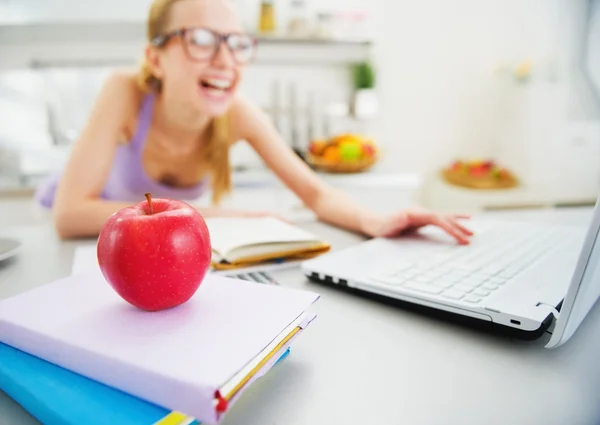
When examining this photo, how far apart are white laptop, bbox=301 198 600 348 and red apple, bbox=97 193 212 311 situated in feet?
0.71

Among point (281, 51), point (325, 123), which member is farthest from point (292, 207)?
point (281, 51)

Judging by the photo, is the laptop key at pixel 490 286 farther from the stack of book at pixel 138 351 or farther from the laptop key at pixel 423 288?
the stack of book at pixel 138 351

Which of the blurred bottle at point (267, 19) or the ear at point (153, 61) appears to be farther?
the blurred bottle at point (267, 19)

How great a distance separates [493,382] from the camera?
367 mm

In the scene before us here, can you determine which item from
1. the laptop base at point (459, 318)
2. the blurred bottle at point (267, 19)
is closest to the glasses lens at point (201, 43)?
the laptop base at point (459, 318)

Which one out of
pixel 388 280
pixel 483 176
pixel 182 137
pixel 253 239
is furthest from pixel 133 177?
pixel 483 176

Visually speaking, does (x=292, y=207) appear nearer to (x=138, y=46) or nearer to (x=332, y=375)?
(x=138, y=46)

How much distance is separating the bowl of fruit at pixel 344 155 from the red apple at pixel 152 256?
73.5 inches

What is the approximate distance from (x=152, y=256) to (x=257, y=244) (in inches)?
10.6

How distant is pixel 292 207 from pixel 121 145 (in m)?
1.00

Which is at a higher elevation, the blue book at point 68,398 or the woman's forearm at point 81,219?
the blue book at point 68,398

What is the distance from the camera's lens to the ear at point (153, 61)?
114cm

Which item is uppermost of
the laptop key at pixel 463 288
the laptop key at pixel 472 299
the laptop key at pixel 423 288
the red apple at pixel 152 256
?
the red apple at pixel 152 256

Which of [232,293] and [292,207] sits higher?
[232,293]
